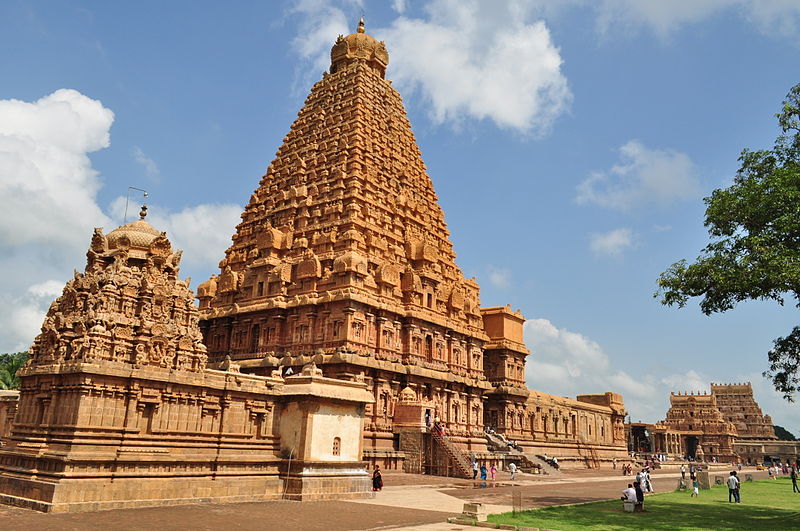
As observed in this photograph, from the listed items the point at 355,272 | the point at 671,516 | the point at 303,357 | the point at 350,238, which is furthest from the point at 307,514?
the point at 350,238

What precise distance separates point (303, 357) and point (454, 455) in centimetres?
1150

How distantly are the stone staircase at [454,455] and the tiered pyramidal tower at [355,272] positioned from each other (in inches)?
136

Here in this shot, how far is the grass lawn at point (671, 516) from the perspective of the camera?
2017 centimetres

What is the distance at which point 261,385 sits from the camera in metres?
26.3

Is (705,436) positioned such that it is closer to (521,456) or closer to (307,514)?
(521,456)

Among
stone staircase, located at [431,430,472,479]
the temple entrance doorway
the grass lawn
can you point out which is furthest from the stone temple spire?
the temple entrance doorway

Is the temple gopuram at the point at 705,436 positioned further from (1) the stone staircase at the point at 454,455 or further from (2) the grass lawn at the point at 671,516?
(2) the grass lawn at the point at 671,516

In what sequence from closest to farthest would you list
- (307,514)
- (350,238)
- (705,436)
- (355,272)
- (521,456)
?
(307,514) < (355,272) < (350,238) < (521,456) < (705,436)

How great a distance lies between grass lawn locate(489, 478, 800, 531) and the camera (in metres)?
20.2

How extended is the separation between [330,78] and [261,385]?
3735cm

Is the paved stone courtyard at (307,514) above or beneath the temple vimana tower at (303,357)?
beneath

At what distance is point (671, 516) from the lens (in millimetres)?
23219

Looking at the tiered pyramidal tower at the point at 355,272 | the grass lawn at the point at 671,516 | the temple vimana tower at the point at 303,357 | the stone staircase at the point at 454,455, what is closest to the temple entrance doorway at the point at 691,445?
the temple vimana tower at the point at 303,357

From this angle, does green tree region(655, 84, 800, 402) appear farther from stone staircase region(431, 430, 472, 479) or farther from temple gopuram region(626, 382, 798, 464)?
temple gopuram region(626, 382, 798, 464)
